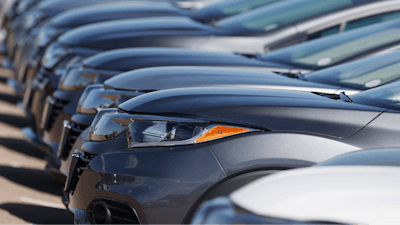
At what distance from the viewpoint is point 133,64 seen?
172 inches

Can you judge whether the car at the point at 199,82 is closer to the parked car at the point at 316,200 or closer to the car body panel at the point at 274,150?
the car body panel at the point at 274,150

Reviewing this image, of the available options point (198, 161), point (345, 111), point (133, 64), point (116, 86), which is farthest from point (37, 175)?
point (345, 111)

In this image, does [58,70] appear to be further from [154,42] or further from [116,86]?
[116,86]

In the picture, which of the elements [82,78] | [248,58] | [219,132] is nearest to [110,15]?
[82,78]

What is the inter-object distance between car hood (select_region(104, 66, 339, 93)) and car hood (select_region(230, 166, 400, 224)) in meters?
1.65

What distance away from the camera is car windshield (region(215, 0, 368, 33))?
501 centimetres

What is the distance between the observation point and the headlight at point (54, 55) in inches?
210

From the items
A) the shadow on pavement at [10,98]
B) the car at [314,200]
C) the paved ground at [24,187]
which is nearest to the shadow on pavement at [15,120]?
the paved ground at [24,187]

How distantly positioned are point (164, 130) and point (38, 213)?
192 cm

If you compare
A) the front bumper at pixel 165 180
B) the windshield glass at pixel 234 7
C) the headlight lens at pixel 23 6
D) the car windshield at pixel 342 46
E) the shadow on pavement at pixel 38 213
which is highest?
the windshield glass at pixel 234 7

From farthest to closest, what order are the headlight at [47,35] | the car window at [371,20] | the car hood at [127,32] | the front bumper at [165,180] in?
the headlight at [47,35], the car hood at [127,32], the car window at [371,20], the front bumper at [165,180]

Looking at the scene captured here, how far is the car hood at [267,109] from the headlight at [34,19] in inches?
218

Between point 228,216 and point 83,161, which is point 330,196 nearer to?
point 228,216

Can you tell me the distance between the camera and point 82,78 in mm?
4359
